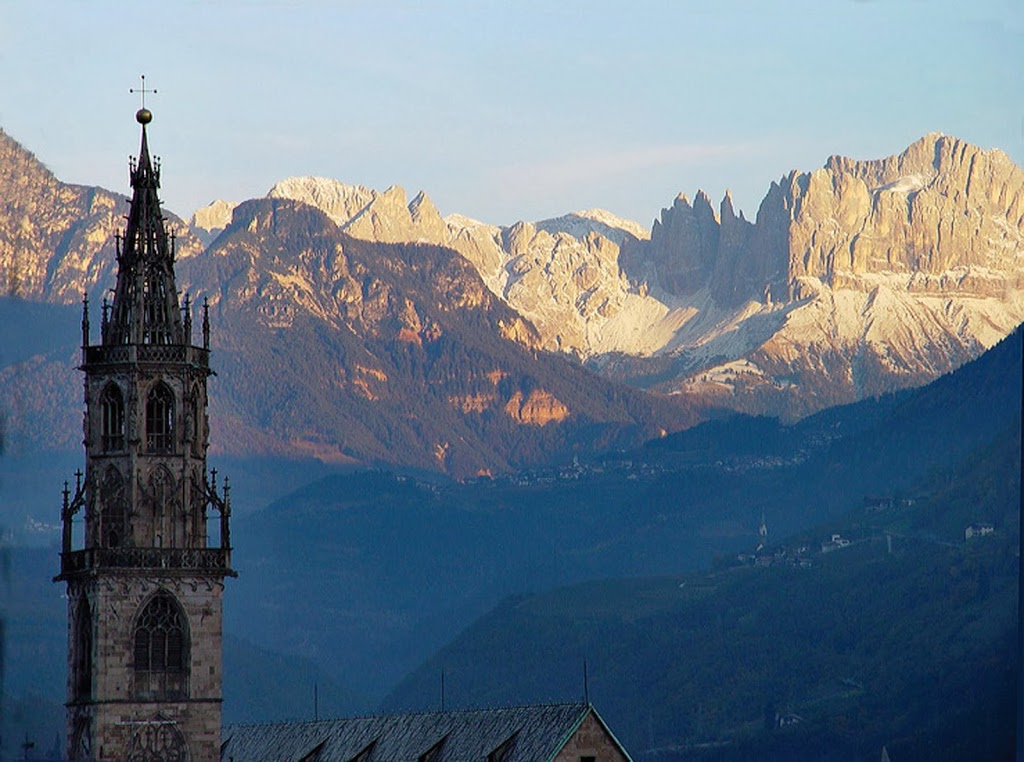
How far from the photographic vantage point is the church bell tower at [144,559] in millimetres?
192125

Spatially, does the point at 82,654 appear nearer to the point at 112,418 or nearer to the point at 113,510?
the point at 113,510

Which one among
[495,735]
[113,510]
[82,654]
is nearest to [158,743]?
[82,654]

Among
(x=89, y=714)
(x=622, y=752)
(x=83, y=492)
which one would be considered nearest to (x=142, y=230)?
(x=83, y=492)

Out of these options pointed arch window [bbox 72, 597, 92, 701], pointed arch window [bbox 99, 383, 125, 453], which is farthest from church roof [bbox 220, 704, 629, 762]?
pointed arch window [bbox 99, 383, 125, 453]

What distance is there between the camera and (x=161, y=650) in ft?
636

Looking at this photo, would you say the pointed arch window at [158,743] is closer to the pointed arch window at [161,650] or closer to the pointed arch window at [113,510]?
the pointed arch window at [161,650]

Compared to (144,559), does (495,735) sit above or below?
below

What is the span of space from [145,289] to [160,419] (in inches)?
342

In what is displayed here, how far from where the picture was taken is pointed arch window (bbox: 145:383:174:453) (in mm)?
194250

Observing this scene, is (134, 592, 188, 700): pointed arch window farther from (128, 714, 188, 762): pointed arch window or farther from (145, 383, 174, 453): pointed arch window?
(145, 383, 174, 453): pointed arch window

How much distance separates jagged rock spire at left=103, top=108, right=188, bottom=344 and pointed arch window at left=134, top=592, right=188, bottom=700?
54.6ft

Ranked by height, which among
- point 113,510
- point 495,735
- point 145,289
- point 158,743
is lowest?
point 495,735

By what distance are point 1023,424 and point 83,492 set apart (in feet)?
194

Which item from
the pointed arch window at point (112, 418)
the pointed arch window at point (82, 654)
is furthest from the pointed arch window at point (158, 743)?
the pointed arch window at point (112, 418)
